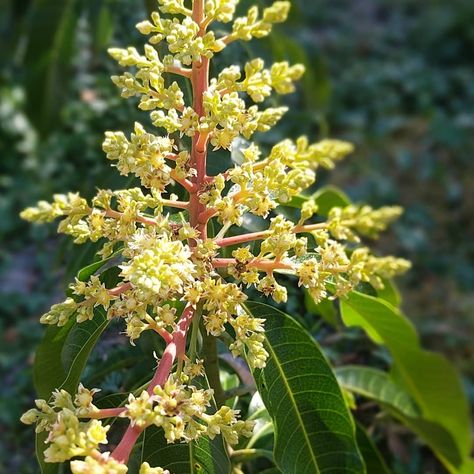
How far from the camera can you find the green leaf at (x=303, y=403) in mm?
1194

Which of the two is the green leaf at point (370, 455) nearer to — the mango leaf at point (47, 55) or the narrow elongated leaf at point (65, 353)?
the narrow elongated leaf at point (65, 353)

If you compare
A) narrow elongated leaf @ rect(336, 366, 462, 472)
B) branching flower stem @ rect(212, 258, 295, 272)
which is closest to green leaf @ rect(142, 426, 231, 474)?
branching flower stem @ rect(212, 258, 295, 272)

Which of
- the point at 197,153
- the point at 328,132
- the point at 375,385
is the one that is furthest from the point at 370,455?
the point at 328,132

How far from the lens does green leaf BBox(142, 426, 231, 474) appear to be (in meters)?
1.10

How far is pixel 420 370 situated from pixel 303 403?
47 cm

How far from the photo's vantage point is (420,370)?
5.23ft

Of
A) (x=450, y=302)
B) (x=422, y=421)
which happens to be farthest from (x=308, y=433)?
(x=450, y=302)

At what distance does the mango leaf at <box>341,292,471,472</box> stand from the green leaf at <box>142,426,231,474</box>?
1.08 feet

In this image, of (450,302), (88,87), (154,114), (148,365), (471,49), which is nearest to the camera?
(154,114)

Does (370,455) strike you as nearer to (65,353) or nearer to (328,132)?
(65,353)

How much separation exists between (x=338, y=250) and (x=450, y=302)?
2.22 meters

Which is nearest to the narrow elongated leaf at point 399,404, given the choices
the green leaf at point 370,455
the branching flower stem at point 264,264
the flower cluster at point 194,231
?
the green leaf at point 370,455

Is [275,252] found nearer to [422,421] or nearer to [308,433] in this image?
[308,433]

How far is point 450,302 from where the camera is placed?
125 inches
